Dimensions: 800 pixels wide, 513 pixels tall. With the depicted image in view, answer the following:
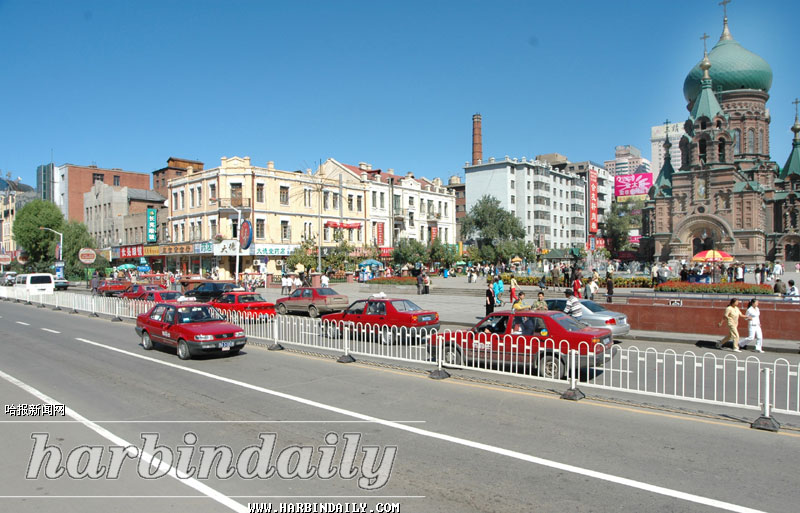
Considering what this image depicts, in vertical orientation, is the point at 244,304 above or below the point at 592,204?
below

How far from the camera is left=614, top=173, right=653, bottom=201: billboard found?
375 ft

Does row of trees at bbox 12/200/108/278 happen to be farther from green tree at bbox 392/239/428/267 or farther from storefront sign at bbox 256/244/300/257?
green tree at bbox 392/239/428/267

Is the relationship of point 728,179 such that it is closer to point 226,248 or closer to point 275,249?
point 275,249

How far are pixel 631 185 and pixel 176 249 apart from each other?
93.9 meters

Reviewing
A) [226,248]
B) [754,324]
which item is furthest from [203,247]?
[754,324]

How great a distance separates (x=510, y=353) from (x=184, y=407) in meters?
6.82

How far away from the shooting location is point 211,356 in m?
15.2

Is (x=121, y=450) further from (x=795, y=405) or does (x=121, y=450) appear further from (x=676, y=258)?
(x=676, y=258)

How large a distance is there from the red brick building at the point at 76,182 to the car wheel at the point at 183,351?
81.4 meters

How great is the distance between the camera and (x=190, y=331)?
14.4m

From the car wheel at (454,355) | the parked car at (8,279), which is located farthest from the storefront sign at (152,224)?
the car wheel at (454,355)

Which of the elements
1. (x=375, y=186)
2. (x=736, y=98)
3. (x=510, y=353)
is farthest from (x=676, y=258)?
(x=510, y=353)

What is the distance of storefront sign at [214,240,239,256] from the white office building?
47.1 meters

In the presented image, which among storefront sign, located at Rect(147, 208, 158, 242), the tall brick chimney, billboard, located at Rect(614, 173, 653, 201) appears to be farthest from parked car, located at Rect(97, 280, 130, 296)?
billboard, located at Rect(614, 173, 653, 201)
